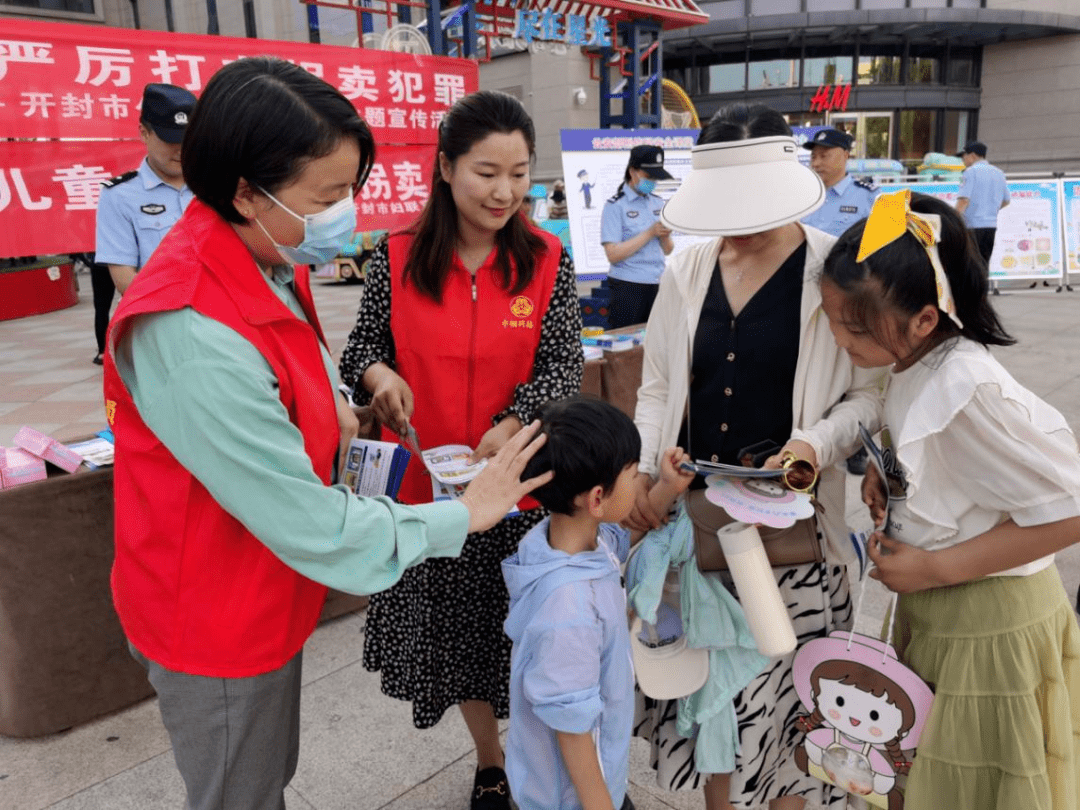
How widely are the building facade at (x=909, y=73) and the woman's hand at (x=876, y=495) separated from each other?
63.5 feet

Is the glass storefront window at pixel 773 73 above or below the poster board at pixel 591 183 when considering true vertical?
above

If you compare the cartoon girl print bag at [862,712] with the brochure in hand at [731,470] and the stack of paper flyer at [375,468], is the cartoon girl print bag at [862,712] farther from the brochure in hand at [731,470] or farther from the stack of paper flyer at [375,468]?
the stack of paper flyer at [375,468]

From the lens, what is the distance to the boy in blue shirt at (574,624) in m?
1.33

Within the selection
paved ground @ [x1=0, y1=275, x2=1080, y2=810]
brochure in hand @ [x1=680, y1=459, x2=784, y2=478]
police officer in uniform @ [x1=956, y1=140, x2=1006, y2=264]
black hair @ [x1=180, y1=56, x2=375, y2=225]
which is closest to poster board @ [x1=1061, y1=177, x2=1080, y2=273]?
police officer in uniform @ [x1=956, y1=140, x2=1006, y2=264]

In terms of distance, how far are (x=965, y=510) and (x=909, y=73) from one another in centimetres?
2182

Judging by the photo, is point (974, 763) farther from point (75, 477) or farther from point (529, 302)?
point (75, 477)

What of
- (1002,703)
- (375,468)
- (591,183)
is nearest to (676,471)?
(375,468)

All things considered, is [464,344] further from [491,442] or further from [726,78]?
[726,78]

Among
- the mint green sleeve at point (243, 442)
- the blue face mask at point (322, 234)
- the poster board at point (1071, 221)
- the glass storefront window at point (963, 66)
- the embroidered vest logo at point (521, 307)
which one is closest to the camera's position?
the mint green sleeve at point (243, 442)

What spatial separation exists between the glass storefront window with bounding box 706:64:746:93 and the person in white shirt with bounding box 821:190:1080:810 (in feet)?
67.7

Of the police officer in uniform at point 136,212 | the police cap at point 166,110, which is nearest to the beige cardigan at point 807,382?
the police cap at point 166,110

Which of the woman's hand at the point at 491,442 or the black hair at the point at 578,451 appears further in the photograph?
the woman's hand at the point at 491,442

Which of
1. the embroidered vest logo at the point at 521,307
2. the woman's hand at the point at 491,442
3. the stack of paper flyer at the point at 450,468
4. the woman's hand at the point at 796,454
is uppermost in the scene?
the embroidered vest logo at the point at 521,307

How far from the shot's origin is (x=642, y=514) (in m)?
1.64
